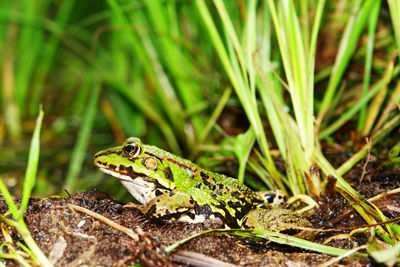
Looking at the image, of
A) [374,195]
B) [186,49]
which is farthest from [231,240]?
[186,49]

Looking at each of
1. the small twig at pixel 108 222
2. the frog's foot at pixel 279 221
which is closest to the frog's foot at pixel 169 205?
the small twig at pixel 108 222

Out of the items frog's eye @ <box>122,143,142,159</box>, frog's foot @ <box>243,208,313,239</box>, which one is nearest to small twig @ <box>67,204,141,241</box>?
frog's eye @ <box>122,143,142,159</box>

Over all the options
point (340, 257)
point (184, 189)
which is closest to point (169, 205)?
point (184, 189)

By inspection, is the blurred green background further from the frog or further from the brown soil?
the brown soil

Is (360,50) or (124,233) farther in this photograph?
(360,50)

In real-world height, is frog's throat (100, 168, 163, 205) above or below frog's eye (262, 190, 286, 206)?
above

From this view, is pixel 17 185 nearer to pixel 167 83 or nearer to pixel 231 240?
pixel 167 83

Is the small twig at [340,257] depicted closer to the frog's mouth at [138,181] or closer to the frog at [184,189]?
the frog at [184,189]
